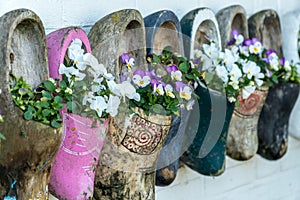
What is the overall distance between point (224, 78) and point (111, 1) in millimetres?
337

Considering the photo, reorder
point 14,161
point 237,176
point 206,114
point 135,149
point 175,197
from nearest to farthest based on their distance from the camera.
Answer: point 14,161 → point 135,149 → point 206,114 → point 175,197 → point 237,176

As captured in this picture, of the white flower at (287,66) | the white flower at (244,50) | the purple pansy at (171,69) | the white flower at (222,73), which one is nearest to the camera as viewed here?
the purple pansy at (171,69)

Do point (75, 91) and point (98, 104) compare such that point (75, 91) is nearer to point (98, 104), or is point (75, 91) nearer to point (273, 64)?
point (98, 104)

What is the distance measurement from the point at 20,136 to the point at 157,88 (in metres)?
0.36

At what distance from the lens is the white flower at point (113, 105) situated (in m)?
1.44

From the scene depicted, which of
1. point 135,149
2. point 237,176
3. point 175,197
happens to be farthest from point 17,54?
point 237,176

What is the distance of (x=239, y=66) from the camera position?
6.07 feet

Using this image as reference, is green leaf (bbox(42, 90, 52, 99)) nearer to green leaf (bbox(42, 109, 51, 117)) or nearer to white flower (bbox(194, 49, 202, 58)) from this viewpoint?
green leaf (bbox(42, 109, 51, 117))

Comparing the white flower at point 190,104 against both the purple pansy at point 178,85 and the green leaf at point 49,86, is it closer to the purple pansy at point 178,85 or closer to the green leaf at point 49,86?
the purple pansy at point 178,85

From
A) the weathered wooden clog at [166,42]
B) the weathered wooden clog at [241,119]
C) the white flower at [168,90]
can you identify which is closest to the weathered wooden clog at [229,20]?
the weathered wooden clog at [241,119]

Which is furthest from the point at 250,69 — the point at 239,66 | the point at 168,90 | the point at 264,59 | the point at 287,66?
the point at 168,90

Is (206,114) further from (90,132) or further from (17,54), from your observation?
(17,54)

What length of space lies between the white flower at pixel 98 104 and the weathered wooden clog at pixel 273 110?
0.77 metres

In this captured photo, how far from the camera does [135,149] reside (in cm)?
155
